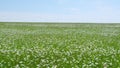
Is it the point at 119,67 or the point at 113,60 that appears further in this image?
the point at 113,60

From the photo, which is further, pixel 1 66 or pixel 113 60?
pixel 113 60

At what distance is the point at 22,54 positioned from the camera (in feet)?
42.5

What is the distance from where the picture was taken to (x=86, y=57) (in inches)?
492

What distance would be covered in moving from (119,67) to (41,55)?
4.33 meters

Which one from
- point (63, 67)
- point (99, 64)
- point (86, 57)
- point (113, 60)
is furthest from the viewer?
point (86, 57)

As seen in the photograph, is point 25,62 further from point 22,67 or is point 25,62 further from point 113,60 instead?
point 113,60

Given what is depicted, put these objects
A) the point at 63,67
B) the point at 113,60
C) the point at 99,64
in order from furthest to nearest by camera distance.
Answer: the point at 113,60 < the point at 99,64 < the point at 63,67

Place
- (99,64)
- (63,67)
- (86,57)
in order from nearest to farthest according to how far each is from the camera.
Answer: (63,67) → (99,64) → (86,57)

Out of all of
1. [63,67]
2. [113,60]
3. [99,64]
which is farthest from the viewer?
[113,60]

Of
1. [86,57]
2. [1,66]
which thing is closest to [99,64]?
[86,57]

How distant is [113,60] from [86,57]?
4.62ft

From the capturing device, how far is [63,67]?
9.77 m

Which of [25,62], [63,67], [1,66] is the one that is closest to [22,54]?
[25,62]

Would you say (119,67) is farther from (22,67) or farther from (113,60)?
(22,67)
